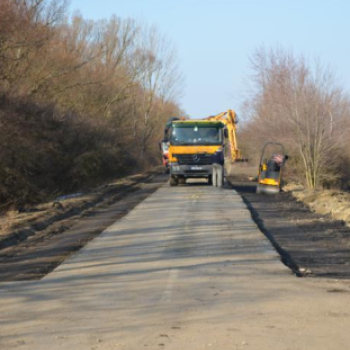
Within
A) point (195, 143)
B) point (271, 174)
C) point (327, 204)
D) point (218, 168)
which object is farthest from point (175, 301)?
point (218, 168)

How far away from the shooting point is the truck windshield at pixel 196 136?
3194 centimetres

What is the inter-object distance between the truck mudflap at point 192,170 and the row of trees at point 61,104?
5.67 metres

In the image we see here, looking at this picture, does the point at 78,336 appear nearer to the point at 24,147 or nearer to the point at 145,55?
the point at 24,147

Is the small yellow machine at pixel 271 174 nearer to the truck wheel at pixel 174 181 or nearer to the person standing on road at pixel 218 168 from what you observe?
the person standing on road at pixel 218 168

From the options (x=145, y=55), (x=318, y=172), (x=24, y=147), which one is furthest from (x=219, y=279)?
(x=145, y=55)

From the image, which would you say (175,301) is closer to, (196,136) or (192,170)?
(196,136)

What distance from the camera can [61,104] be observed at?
137 feet

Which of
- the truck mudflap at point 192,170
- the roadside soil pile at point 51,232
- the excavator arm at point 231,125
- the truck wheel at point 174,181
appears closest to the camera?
the roadside soil pile at point 51,232

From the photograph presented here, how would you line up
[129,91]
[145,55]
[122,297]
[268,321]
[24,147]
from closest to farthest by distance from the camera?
1. [268,321]
2. [122,297]
3. [24,147]
4. [129,91]
5. [145,55]

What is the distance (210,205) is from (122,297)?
14167 millimetres

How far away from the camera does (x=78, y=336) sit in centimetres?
735

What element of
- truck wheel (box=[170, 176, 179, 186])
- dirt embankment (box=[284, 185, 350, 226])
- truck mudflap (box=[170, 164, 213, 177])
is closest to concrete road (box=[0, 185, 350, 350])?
dirt embankment (box=[284, 185, 350, 226])

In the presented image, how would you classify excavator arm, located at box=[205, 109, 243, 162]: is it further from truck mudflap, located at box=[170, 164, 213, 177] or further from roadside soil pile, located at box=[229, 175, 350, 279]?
roadside soil pile, located at box=[229, 175, 350, 279]

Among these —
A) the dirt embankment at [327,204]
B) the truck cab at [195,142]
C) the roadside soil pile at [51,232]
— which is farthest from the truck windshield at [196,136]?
the roadside soil pile at [51,232]
